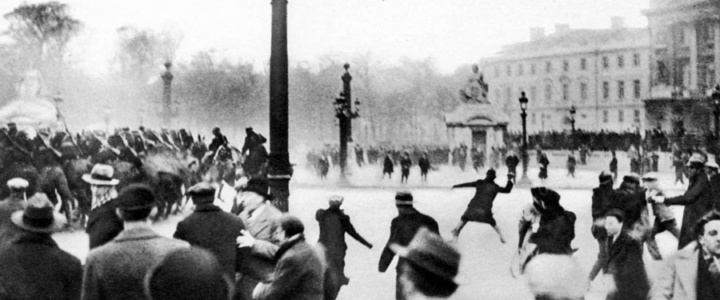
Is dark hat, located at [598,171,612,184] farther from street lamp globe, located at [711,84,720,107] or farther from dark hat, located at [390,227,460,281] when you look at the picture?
street lamp globe, located at [711,84,720,107]

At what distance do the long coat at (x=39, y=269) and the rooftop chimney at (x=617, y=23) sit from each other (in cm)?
837

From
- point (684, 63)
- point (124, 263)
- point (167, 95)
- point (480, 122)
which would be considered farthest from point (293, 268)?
point (480, 122)

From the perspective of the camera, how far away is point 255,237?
4793mm

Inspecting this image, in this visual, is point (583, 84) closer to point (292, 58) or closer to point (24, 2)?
point (292, 58)

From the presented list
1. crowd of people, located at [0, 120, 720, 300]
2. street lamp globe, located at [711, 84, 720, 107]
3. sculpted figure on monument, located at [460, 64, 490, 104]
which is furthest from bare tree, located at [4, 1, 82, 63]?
street lamp globe, located at [711, 84, 720, 107]

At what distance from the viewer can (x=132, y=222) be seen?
11.3 feet

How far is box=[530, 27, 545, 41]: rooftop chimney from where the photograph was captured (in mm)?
10807

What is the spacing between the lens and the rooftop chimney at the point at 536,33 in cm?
1081

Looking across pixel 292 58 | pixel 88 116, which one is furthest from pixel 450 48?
pixel 88 116

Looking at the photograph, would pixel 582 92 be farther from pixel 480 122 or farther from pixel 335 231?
pixel 335 231

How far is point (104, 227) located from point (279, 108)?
7.74ft

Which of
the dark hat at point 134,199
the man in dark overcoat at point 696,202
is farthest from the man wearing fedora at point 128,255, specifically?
the man in dark overcoat at point 696,202

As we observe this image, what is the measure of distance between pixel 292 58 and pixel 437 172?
3.42 m

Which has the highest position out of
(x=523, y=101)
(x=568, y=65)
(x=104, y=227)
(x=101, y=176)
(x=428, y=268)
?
(x=568, y=65)
